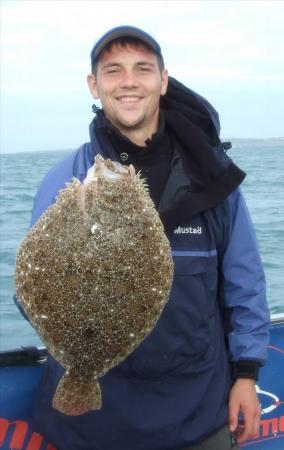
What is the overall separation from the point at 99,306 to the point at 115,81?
1.17 metres

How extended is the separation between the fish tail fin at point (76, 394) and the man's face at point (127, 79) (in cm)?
124

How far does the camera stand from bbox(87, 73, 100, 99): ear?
2879 mm

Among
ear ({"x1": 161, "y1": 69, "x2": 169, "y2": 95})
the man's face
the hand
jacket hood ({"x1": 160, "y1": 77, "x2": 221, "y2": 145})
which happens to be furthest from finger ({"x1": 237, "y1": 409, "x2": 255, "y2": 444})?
ear ({"x1": 161, "y1": 69, "x2": 169, "y2": 95})

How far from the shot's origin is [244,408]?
2994 millimetres

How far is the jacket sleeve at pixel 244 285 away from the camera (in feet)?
9.79

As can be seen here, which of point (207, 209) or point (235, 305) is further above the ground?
point (207, 209)

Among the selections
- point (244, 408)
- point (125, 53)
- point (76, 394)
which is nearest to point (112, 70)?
point (125, 53)

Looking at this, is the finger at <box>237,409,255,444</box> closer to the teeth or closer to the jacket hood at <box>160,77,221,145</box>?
the jacket hood at <box>160,77,221,145</box>

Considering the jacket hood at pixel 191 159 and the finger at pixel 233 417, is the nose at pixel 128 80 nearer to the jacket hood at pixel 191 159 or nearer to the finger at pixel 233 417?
the jacket hood at pixel 191 159

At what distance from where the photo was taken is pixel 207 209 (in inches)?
112

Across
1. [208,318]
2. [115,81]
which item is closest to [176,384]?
[208,318]

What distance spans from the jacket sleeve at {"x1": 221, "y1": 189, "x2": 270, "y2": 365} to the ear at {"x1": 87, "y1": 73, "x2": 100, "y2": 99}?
87 cm

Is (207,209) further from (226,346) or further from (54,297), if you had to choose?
(54,297)

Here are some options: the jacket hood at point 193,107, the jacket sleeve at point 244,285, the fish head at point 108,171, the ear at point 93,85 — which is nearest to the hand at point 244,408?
the jacket sleeve at point 244,285
